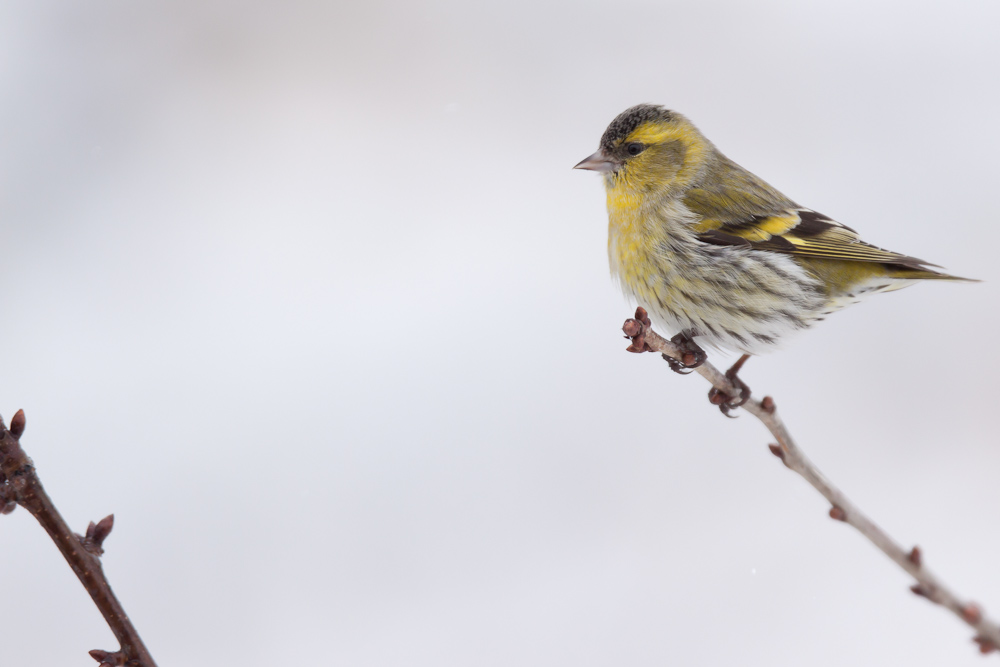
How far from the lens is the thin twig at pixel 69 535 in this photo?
857 mm

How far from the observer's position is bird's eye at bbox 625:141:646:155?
203cm

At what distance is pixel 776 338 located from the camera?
74.4 inches

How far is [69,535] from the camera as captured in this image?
91 centimetres

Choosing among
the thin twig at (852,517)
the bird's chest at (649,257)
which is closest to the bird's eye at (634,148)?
the bird's chest at (649,257)

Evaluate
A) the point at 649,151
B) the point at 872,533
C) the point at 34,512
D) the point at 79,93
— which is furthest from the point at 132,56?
the point at 872,533

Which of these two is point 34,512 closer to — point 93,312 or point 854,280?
point 854,280

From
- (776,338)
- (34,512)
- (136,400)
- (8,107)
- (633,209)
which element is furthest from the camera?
(8,107)

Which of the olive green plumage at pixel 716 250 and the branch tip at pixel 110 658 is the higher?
the olive green plumage at pixel 716 250

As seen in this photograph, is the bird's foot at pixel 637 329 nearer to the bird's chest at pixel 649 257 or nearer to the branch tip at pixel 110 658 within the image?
the bird's chest at pixel 649 257

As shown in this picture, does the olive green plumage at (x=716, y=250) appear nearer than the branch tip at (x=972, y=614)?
No

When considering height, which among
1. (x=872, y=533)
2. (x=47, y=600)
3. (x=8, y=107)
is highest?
(x=8, y=107)

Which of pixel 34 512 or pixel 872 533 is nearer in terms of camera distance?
pixel 34 512

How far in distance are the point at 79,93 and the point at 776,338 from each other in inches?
139

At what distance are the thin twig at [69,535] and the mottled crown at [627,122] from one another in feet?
4.75
